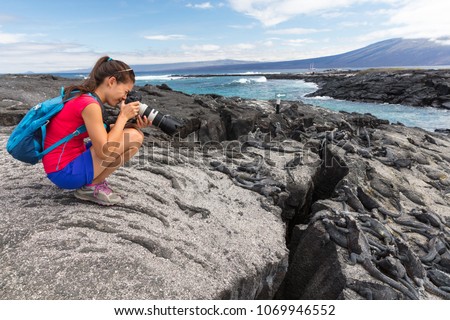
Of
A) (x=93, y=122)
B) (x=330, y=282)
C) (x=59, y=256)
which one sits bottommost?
(x=330, y=282)

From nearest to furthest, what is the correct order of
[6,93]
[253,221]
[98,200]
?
[98,200] < [253,221] < [6,93]

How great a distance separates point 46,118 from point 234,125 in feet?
28.2

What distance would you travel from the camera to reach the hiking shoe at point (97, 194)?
380 centimetres

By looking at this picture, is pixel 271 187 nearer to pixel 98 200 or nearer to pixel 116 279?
pixel 98 200

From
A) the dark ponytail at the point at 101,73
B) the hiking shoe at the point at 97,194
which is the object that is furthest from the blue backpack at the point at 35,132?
the hiking shoe at the point at 97,194

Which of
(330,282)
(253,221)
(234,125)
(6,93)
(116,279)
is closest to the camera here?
(116,279)

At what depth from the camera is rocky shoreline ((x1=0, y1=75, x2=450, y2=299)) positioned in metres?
3.03

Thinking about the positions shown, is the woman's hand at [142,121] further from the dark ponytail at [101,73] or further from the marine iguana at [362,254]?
the marine iguana at [362,254]

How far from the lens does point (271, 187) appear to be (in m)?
6.14

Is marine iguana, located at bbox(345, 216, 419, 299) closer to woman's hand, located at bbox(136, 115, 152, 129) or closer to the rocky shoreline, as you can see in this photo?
the rocky shoreline

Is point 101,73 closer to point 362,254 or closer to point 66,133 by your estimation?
point 66,133

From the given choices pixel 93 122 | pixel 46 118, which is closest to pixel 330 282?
pixel 93 122

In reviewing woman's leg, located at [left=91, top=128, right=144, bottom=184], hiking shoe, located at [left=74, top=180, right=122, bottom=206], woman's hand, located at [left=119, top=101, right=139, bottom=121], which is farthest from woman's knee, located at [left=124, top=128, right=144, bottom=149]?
hiking shoe, located at [left=74, top=180, right=122, bottom=206]

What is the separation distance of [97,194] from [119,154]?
760 mm
